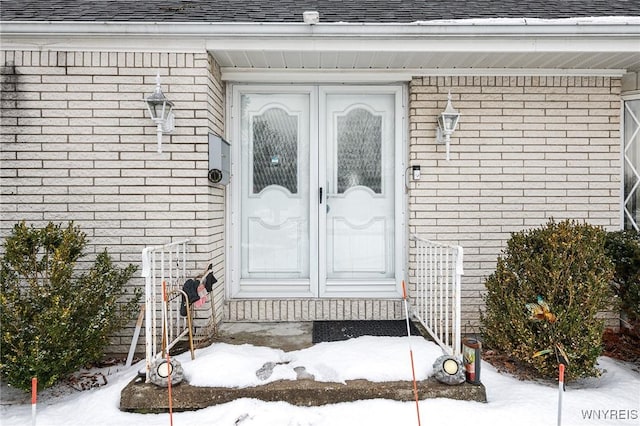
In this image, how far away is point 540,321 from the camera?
354 cm

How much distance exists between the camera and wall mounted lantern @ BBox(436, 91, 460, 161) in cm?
455

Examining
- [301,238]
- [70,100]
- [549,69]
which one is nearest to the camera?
[70,100]

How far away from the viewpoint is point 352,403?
10.6 feet

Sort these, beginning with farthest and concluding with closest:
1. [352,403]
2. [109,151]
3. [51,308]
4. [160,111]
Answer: [109,151], [160,111], [51,308], [352,403]

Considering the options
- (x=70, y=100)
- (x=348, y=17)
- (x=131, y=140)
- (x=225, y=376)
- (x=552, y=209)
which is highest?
(x=348, y=17)

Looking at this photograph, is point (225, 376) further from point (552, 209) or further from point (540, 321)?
point (552, 209)

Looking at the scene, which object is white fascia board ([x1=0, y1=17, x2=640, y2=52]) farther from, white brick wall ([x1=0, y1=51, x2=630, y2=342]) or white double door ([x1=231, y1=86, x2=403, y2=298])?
white double door ([x1=231, y1=86, x2=403, y2=298])

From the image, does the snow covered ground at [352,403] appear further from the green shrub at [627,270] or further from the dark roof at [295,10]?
the dark roof at [295,10]

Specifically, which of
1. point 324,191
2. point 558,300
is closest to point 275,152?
point 324,191

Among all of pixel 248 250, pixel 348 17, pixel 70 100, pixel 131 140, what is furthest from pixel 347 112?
pixel 70 100

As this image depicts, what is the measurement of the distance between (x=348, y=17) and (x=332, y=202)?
6.38ft

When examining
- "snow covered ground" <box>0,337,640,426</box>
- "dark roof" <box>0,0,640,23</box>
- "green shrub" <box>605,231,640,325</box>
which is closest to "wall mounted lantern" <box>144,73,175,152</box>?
"dark roof" <box>0,0,640,23</box>

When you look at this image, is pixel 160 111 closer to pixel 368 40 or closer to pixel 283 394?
pixel 368 40

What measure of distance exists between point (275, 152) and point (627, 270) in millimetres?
3724
